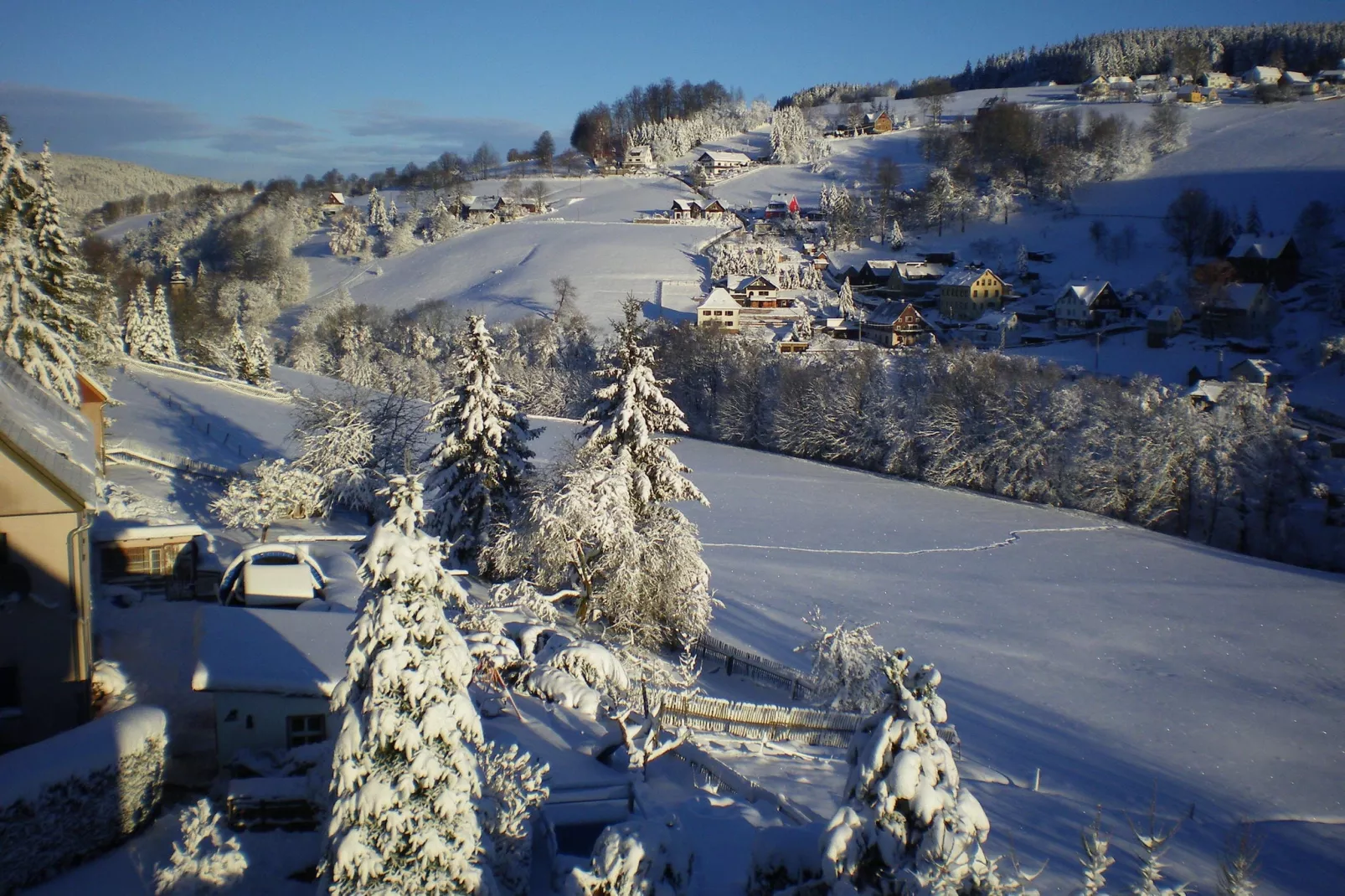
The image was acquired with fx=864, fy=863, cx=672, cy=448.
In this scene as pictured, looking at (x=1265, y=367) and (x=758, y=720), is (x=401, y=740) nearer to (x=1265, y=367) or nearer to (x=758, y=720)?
(x=758, y=720)

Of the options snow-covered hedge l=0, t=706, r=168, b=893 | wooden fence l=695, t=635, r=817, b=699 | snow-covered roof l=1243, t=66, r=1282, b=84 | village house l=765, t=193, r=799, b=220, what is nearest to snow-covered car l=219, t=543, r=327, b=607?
snow-covered hedge l=0, t=706, r=168, b=893

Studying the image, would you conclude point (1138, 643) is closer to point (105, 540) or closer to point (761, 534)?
point (761, 534)

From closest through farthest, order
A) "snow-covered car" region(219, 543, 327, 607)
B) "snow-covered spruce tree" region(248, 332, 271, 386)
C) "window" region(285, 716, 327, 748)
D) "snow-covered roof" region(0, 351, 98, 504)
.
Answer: "snow-covered roof" region(0, 351, 98, 504), "window" region(285, 716, 327, 748), "snow-covered car" region(219, 543, 327, 607), "snow-covered spruce tree" region(248, 332, 271, 386)

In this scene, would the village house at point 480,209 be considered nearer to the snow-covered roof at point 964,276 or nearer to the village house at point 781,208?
the village house at point 781,208

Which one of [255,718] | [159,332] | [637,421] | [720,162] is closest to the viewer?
[255,718]

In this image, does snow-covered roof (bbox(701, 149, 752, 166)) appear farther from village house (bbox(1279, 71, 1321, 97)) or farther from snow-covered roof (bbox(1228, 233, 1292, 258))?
village house (bbox(1279, 71, 1321, 97))

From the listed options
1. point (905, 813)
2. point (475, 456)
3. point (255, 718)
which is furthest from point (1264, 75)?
point (255, 718)
